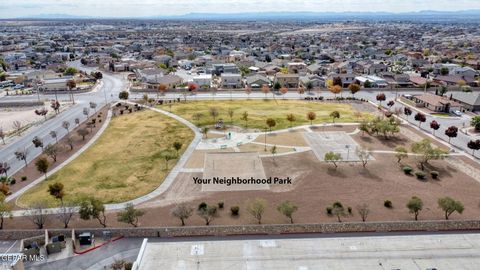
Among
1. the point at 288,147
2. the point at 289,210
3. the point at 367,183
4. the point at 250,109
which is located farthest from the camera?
the point at 250,109

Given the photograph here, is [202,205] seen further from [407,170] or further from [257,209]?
[407,170]

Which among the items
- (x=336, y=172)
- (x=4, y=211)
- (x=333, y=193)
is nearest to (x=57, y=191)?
(x=4, y=211)

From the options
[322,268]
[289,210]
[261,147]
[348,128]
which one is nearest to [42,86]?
[261,147]

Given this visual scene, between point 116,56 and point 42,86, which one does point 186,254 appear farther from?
point 116,56

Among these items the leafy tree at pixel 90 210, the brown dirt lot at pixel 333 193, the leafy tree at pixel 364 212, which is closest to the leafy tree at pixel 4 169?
the brown dirt lot at pixel 333 193

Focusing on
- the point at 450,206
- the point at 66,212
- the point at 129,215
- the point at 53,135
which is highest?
the point at 53,135

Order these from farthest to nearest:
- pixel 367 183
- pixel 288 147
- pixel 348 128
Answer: pixel 348 128 < pixel 288 147 < pixel 367 183
